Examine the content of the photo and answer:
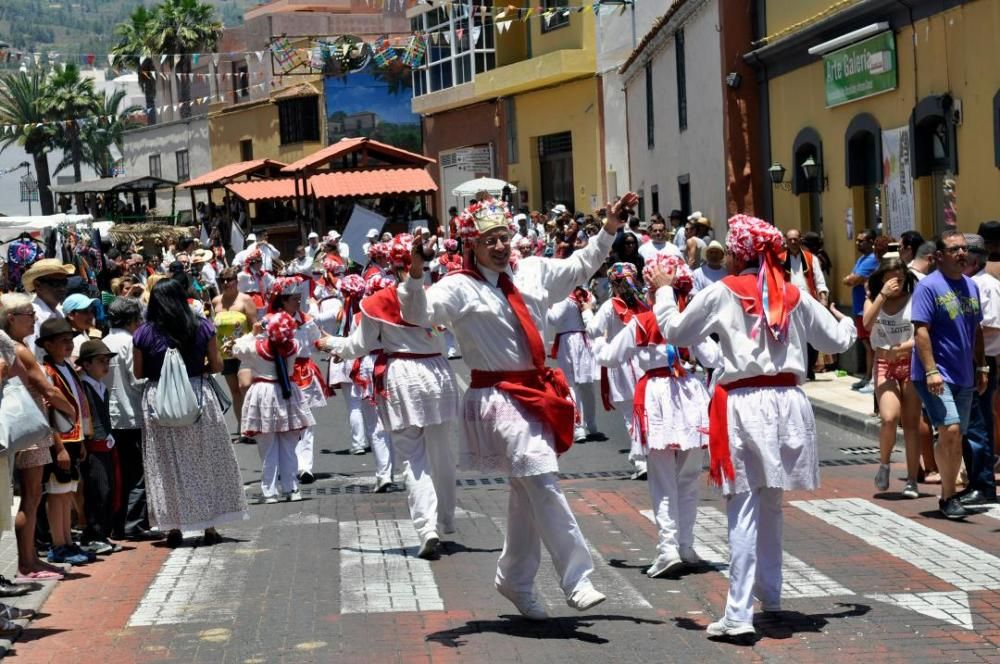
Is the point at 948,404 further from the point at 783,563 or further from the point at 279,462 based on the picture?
the point at 279,462

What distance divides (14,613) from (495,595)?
256 cm

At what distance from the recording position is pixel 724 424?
7637 mm

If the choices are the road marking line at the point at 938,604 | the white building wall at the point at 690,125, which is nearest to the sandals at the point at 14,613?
the road marking line at the point at 938,604

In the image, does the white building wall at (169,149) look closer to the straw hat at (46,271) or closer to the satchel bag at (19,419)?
the straw hat at (46,271)

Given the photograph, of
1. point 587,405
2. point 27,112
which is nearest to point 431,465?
point 587,405

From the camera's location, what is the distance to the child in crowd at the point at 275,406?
501 inches

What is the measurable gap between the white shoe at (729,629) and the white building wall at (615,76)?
32.9 meters

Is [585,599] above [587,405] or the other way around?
the other way around

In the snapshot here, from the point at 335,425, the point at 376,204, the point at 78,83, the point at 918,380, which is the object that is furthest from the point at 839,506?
the point at 78,83

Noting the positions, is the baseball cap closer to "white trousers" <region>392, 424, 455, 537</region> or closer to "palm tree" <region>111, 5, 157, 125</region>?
"white trousers" <region>392, 424, 455, 537</region>

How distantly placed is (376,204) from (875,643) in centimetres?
3695

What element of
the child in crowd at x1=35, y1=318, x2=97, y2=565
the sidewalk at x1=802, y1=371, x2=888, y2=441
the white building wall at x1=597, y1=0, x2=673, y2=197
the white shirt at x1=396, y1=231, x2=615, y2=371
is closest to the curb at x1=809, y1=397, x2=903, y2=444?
the sidewalk at x1=802, y1=371, x2=888, y2=441

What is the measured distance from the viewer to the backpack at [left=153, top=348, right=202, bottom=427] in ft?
33.6

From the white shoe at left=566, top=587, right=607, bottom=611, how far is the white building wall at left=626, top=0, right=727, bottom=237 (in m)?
20.1
